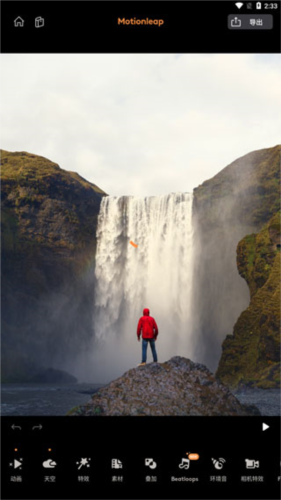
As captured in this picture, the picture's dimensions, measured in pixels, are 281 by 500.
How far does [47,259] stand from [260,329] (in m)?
41.5

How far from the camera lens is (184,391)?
13.1 meters

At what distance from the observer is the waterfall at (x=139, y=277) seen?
7456cm

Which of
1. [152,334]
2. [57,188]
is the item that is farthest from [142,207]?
[152,334]

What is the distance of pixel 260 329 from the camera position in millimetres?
50844

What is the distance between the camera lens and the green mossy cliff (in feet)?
256
